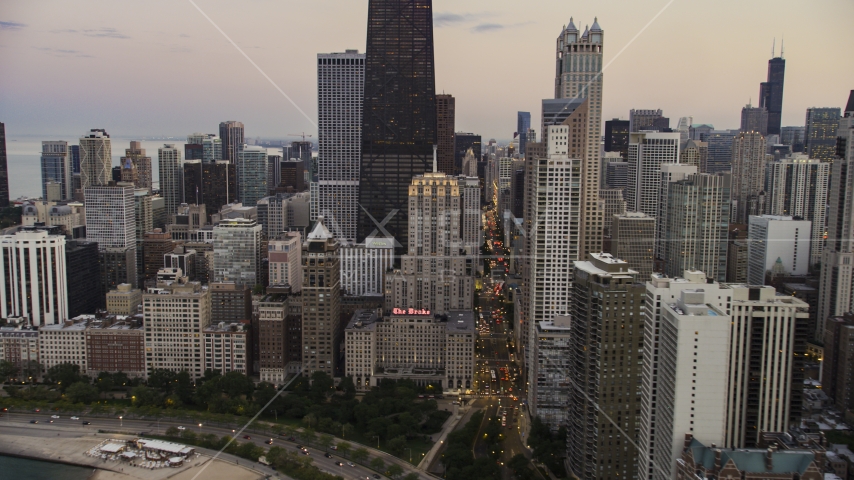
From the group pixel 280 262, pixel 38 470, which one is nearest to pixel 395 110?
pixel 280 262

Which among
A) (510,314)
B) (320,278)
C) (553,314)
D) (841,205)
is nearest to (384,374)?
(320,278)

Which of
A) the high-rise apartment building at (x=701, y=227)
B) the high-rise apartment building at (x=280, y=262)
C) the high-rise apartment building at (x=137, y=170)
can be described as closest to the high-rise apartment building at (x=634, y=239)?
the high-rise apartment building at (x=701, y=227)

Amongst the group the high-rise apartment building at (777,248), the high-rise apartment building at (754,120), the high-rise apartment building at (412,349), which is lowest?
the high-rise apartment building at (412,349)

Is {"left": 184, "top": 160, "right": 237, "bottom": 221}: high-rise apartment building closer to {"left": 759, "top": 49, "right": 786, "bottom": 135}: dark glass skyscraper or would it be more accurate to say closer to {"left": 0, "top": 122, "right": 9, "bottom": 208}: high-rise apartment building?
{"left": 0, "top": 122, "right": 9, "bottom": 208}: high-rise apartment building

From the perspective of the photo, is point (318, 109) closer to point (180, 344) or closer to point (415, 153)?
point (415, 153)

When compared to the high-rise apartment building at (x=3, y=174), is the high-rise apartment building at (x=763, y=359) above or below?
below

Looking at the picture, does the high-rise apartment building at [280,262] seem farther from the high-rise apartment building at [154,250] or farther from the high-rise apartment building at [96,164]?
the high-rise apartment building at [96,164]
